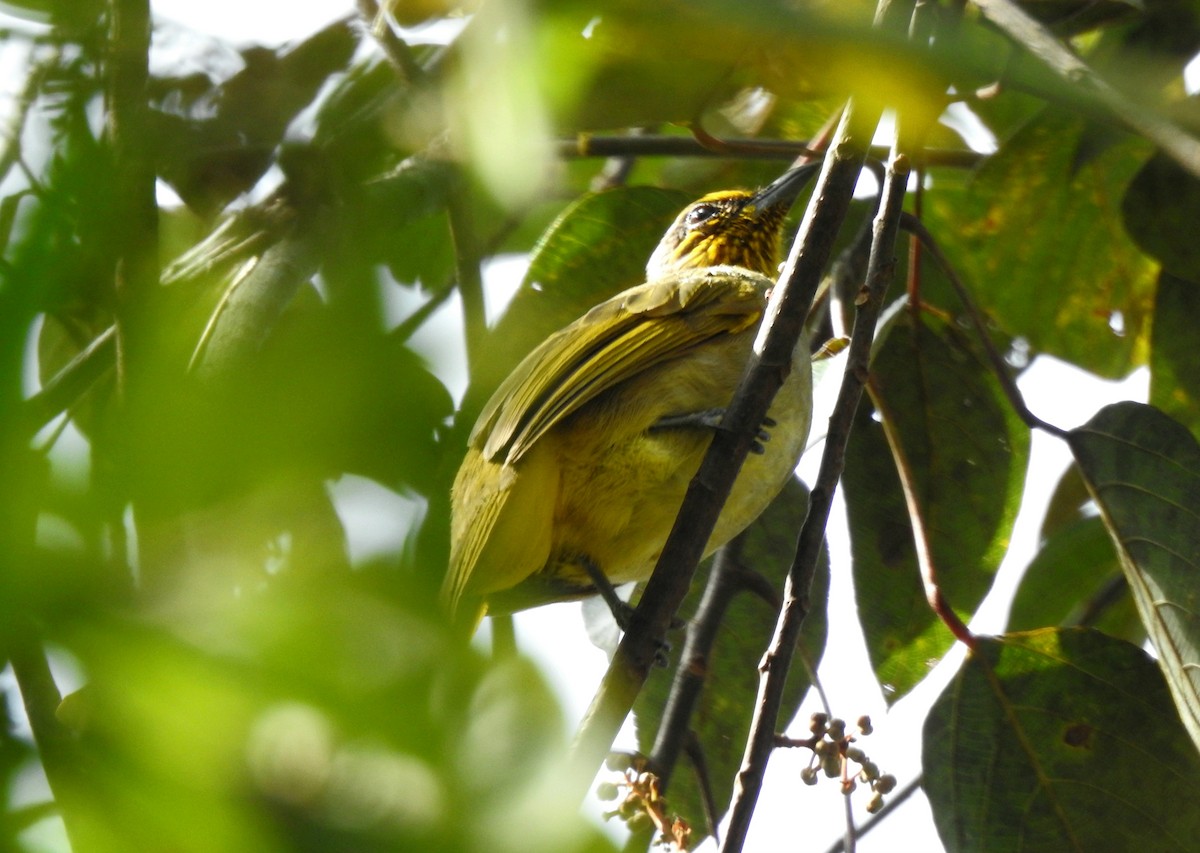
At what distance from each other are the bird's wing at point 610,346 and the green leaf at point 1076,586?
4.00ft

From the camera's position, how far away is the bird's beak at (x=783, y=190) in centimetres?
368

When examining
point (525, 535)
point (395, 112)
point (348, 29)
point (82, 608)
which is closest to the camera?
point (82, 608)

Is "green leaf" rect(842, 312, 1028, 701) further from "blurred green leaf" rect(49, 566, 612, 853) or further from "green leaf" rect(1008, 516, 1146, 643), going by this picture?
"blurred green leaf" rect(49, 566, 612, 853)

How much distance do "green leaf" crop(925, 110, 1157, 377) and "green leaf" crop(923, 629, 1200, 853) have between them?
134 cm

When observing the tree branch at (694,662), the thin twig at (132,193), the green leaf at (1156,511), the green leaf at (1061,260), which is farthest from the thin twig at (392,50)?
the green leaf at (1061,260)

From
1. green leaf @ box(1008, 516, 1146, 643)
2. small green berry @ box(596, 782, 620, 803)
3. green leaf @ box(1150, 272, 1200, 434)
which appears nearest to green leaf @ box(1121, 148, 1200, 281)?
green leaf @ box(1150, 272, 1200, 434)

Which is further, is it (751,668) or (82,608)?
(751,668)

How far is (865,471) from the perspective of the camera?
3498mm

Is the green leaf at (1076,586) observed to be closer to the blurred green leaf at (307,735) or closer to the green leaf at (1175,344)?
the green leaf at (1175,344)

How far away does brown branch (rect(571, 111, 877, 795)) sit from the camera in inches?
89.4

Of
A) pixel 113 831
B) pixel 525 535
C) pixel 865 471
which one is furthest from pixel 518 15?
pixel 865 471

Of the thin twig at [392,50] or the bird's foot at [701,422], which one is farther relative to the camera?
the bird's foot at [701,422]

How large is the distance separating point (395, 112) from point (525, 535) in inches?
91.3

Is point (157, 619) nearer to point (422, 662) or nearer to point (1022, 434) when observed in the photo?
point (422, 662)
